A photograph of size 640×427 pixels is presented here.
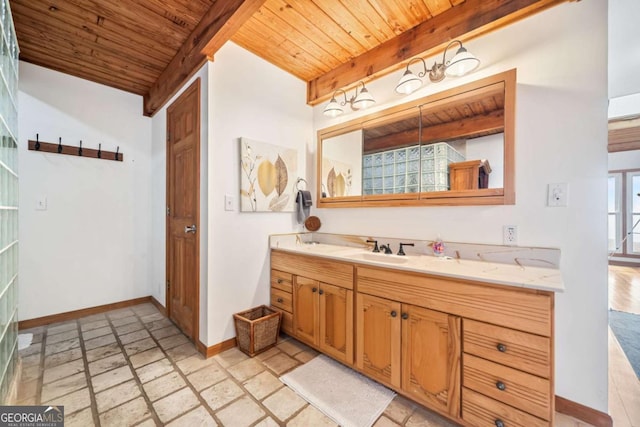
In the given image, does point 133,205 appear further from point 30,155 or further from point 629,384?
point 629,384

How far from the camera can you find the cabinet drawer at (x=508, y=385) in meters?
1.05

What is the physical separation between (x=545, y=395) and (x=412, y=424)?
2.10 ft

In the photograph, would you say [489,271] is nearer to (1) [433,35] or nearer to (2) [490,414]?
(2) [490,414]

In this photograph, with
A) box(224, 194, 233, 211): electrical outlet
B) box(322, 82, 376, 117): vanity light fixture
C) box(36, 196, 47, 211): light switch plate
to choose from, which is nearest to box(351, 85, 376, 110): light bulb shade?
box(322, 82, 376, 117): vanity light fixture

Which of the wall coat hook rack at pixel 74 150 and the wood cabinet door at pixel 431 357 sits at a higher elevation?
the wall coat hook rack at pixel 74 150

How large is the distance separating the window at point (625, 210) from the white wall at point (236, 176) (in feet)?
23.2

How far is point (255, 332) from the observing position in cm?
192

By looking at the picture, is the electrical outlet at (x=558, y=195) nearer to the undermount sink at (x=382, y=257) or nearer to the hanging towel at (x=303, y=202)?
the undermount sink at (x=382, y=257)

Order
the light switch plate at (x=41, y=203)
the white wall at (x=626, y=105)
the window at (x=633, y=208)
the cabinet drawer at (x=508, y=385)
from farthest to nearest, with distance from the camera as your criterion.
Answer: the window at (x=633, y=208)
the white wall at (x=626, y=105)
the light switch plate at (x=41, y=203)
the cabinet drawer at (x=508, y=385)

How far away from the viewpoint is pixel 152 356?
1924 millimetres

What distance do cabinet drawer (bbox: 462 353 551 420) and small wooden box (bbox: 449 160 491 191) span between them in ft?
3.48

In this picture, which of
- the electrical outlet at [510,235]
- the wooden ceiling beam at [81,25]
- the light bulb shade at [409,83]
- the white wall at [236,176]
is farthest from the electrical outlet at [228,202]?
the electrical outlet at [510,235]

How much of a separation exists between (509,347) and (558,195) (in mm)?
925

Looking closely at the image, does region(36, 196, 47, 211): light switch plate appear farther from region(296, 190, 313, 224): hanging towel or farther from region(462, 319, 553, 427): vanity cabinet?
region(462, 319, 553, 427): vanity cabinet
